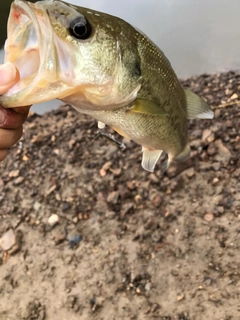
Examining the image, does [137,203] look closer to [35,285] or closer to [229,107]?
[35,285]

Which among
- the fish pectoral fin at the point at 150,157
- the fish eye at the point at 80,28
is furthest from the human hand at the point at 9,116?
the fish pectoral fin at the point at 150,157

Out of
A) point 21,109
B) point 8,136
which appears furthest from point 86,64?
point 8,136

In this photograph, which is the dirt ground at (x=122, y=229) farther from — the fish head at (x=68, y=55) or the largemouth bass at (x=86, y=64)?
the fish head at (x=68, y=55)

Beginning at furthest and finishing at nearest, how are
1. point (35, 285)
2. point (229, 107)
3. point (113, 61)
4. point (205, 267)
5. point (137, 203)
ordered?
point (229, 107) → point (137, 203) → point (35, 285) → point (205, 267) → point (113, 61)

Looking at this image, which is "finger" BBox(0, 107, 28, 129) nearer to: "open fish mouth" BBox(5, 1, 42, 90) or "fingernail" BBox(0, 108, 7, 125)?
"fingernail" BBox(0, 108, 7, 125)

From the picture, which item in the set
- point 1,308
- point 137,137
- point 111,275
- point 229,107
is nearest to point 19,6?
point 137,137

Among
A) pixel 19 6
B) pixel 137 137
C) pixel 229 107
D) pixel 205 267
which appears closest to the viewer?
pixel 19 6

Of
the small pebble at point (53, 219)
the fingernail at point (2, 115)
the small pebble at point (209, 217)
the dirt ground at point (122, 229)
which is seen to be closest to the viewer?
the fingernail at point (2, 115)
